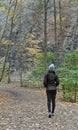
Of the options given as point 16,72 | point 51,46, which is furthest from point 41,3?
point 16,72

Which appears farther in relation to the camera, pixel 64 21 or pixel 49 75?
pixel 64 21

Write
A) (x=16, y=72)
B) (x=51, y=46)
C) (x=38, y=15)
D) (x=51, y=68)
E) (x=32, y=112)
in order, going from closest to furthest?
(x=51, y=68) < (x=32, y=112) < (x=38, y=15) < (x=51, y=46) < (x=16, y=72)

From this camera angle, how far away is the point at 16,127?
362 inches

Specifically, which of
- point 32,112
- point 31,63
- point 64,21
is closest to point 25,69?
point 31,63

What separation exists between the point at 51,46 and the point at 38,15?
17.1m

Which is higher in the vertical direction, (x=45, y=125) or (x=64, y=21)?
(x=64, y=21)

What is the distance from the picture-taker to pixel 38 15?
35250 mm

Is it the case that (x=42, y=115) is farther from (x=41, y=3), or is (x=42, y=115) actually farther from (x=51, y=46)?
(x=51, y=46)

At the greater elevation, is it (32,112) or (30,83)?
(32,112)

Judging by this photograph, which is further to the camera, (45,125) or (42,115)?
(42,115)

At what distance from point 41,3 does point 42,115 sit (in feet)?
71.0

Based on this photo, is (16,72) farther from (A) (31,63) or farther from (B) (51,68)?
(B) (51,68)

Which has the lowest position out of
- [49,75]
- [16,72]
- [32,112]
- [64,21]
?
[16,72]

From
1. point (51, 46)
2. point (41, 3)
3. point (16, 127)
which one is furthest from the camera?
point (51, 46)
